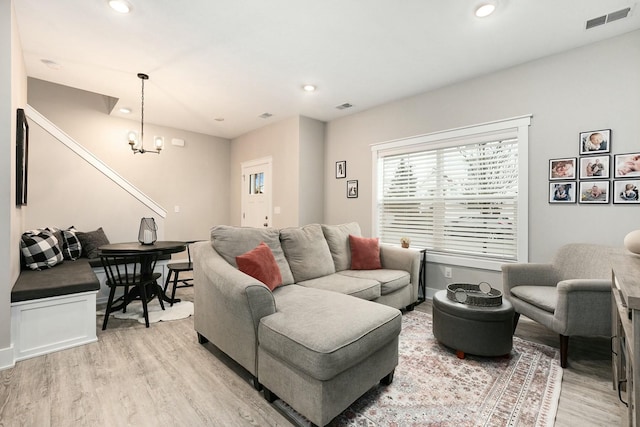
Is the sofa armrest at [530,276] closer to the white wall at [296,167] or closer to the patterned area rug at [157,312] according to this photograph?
the white wall at [296,167]

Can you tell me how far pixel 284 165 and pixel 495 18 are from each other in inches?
137

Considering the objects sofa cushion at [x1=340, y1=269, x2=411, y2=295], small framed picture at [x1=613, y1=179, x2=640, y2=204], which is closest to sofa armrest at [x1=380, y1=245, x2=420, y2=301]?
sofa cushion at [x1=340, y1=269, x2=411, y2=295]

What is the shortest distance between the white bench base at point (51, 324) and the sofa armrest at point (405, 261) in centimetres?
298

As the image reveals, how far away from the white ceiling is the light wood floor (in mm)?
2731

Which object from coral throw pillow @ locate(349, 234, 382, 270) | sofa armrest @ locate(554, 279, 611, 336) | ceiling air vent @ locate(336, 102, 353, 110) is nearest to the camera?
sofa armrest @ locate(554, 279, 611, 336)

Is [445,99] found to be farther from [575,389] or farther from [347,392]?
[347,392]

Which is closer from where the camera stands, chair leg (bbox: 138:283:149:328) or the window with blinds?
chair leg (bbox: 138:283:149:328)

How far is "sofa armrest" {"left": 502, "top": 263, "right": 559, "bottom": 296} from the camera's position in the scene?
2.79 metres

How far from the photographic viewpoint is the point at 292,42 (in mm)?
2836

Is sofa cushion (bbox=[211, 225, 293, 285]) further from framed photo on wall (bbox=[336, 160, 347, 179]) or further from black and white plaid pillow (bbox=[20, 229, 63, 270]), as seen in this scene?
framed photo on wall (bbox=[336, 160, 347, 179])

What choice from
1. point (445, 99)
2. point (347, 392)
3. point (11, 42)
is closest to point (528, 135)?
point (445, 99)

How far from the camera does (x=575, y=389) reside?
1.94 metres

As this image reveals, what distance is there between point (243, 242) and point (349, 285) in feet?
3.41

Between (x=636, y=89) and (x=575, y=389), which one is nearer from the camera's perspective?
(x=575, y=389)
